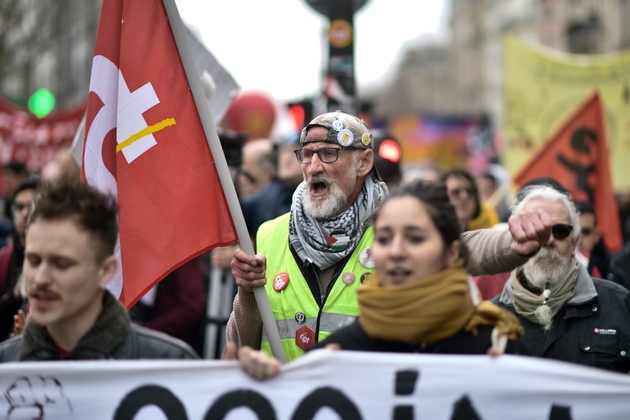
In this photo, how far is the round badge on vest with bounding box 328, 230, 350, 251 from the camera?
12.4ft

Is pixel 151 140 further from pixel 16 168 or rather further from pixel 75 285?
pixel 16 168

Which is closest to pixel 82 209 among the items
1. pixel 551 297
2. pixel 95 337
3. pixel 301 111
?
pixel 95 337

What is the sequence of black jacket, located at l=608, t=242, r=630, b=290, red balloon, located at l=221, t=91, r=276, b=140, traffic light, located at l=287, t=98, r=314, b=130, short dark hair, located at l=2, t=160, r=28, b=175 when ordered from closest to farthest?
black jacket, located at l=608, t=242, r=630, b=290 → traffic light, located at l=287, t=98, r=314, b=130 → short dark hair, located at l=2, t=160, r=28, b=175 → red balloon, located at l=221, t=91, r=276, b=140

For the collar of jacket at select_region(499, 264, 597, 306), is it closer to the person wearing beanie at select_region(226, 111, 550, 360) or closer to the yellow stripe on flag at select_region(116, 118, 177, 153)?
the person wearing beanie at select_region(226, 111, 550, 360)

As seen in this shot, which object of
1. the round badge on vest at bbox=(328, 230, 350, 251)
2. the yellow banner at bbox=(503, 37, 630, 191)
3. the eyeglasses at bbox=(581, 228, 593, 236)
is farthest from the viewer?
the yellow banner at bbox=(503, 37, 630, 191)

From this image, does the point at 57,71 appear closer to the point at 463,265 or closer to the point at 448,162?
the point at 448,162

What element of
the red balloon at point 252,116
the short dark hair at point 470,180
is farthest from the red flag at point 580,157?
the red balloon at point 252,116

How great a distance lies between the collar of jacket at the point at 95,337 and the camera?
2906 mm

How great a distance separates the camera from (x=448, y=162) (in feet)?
95.8

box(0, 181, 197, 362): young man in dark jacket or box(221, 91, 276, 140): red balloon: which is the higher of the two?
box(221, 91, 276, 140): red balloon

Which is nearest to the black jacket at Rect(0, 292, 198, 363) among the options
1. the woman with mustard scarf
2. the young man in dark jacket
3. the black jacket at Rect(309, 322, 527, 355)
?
the young man in dark jacket

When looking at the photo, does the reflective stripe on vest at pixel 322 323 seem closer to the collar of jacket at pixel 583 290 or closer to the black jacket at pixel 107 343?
the black jacket at pixel 107 343

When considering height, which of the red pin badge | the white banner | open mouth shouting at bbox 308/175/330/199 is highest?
open mouth shouting at bbox 308/175/330/199

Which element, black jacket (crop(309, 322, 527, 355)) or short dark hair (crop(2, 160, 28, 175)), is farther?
short dark hair (crop(2, 160, 28, 175))
